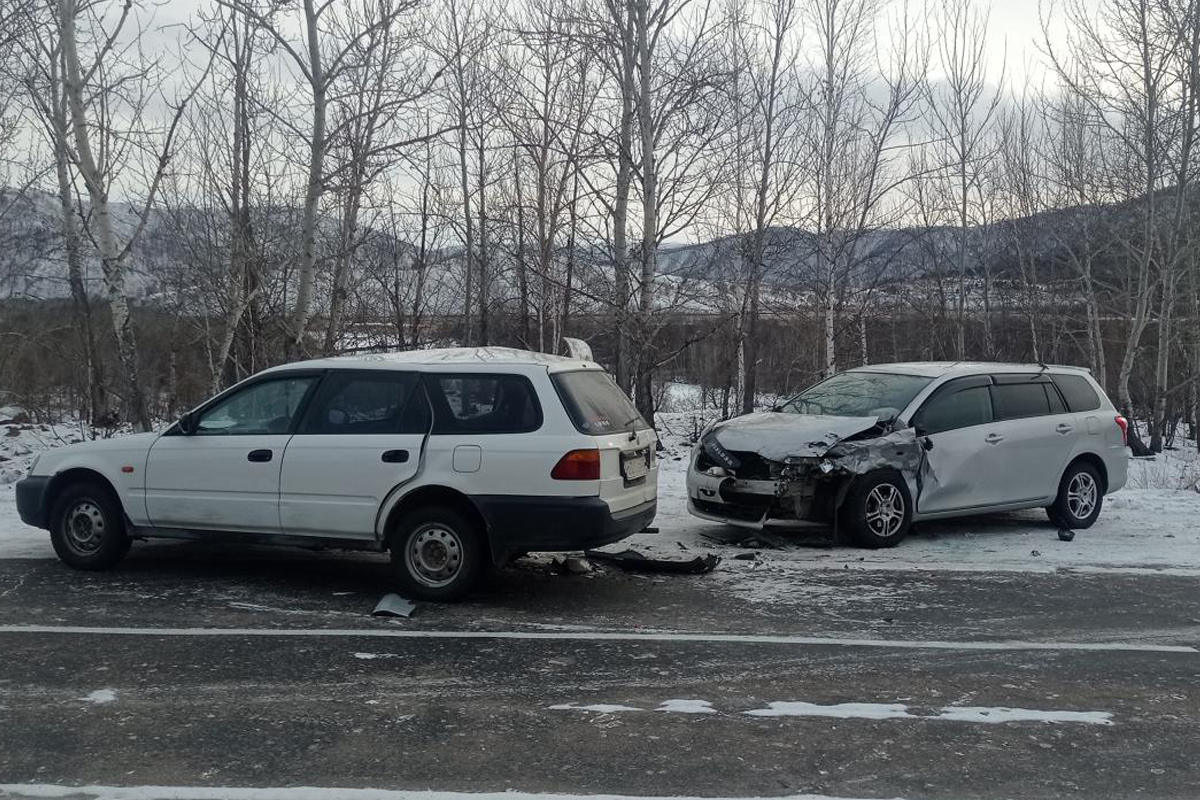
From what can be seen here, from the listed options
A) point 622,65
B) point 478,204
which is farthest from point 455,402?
point 478,204

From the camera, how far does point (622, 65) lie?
14719mm

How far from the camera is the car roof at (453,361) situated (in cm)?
697

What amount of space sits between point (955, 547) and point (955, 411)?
127 centimetres

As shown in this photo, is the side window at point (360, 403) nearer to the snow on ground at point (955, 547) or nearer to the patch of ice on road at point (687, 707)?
the snow on ground at point (955, 547)

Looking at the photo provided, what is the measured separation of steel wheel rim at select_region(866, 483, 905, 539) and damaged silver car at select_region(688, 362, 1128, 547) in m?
0.01

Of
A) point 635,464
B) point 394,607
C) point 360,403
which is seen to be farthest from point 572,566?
point 360,403

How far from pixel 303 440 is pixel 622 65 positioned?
376 inches

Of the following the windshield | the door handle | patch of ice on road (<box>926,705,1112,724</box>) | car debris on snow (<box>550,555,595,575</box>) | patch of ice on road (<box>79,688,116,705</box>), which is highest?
the windshield

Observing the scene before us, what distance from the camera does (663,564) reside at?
7.95 meters

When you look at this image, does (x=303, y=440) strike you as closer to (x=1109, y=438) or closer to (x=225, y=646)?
(x=225, y=646)

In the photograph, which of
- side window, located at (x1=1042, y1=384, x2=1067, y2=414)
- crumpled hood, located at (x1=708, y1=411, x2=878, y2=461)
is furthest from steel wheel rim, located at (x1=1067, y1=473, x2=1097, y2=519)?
crumpled hood, located at (x1=708, y1=411, x2=878, y2=461)

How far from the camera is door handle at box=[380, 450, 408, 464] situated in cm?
681

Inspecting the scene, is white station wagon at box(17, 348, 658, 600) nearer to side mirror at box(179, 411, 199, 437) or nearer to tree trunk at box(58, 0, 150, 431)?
side mirror at box(179, 411, 199, 437)

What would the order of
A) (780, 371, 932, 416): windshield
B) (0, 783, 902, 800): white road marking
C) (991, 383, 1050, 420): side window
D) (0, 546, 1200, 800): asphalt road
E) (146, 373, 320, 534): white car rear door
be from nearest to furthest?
(0, 783, 902, 800): white road marking, (0, 546, 1200, 800): asphalt road, (146, 373, 320, 534): white car rear door, (780, 371, 932, 416): windshield, (991, 383, 1050, 420): side window
